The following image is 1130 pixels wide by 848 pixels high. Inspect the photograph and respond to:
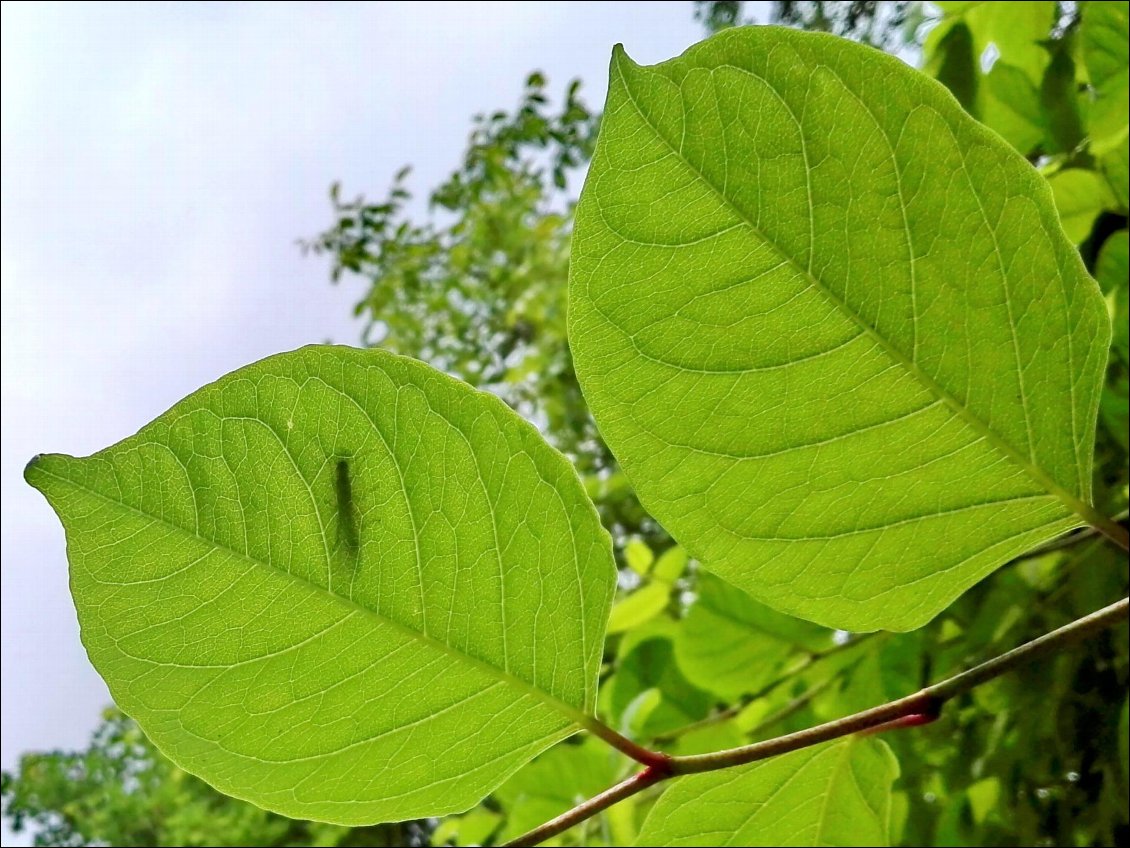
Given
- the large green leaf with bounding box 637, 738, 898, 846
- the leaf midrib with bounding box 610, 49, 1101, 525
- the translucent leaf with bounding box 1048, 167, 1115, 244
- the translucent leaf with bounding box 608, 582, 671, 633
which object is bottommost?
the large green leaf with bounding box 637, 738, 898, 846

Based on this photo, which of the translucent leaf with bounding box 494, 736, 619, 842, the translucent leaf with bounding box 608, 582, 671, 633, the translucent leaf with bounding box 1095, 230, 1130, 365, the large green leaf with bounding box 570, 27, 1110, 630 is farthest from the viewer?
the translucent leaf with bounding box 608, 582, 671, 633

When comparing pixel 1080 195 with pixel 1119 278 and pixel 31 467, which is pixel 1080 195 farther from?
pixel 31 467

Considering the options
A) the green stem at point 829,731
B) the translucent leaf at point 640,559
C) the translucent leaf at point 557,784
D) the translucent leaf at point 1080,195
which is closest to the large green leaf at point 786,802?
the green stem at point 829,731

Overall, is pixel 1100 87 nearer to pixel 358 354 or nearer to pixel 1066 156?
pixel 1066 156

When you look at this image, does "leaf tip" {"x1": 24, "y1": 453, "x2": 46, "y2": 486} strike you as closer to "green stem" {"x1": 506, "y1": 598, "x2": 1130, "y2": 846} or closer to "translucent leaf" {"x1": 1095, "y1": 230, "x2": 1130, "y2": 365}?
"green stem" {"x1": 506, "y1": 598, "x2": 1130, "y2": 846}

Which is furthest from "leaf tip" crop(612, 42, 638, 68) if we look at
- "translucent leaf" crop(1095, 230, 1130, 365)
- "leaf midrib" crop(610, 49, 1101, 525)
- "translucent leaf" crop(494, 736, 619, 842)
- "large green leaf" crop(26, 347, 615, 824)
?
"translucent leaf" crop(494, 736, 619, 842)

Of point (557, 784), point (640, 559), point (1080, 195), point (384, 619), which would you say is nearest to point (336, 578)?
point (384, 619)
